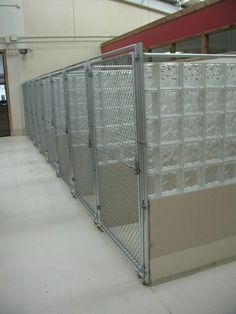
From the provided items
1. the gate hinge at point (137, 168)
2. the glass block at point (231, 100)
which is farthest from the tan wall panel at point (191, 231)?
the glass block at point (231, 100)

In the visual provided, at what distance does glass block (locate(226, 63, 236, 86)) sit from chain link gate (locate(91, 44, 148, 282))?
0.75m

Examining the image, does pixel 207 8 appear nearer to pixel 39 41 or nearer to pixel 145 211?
pixel 145 211

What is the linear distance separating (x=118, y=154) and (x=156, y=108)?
732 millimetres

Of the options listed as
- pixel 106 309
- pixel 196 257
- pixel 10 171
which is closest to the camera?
pixel 106 309

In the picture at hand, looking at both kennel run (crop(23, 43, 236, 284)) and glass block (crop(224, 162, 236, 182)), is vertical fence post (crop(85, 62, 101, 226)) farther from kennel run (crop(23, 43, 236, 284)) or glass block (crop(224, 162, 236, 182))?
glass block (crop(224, 162, 236, 182))

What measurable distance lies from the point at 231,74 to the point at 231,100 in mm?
198

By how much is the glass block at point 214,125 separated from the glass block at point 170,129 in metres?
0.27

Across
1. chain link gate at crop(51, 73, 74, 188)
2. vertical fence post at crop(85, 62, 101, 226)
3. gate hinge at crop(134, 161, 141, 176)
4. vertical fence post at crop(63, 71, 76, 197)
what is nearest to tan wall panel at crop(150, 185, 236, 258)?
gate hinge at crop(134, 161, 141, 176)

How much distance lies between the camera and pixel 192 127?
8.42 ft

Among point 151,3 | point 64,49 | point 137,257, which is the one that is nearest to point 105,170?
point 137,257

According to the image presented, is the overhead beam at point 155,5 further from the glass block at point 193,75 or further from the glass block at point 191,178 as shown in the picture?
the glass block at point 191,178

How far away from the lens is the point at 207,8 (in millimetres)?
5547

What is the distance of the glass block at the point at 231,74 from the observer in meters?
2.61

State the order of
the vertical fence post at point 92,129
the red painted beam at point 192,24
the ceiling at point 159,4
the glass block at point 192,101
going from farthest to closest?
the ceiling at point 159,4
the red painted beam at point 192,24
the vertical fence post at point 92,129
the glass block at point 192,101
